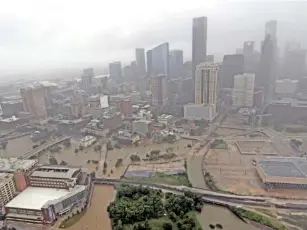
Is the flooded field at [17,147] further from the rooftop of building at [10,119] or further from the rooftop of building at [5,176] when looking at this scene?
the rooftop of building at [5,176]

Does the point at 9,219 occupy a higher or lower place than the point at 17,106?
lower

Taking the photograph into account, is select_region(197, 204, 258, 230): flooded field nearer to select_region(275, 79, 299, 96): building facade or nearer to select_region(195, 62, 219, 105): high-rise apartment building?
select_region(195, 62, 219, 105): high-rise apartment building

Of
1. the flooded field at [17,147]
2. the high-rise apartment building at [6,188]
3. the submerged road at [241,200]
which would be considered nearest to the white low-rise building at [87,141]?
the flooded field at [17,147]

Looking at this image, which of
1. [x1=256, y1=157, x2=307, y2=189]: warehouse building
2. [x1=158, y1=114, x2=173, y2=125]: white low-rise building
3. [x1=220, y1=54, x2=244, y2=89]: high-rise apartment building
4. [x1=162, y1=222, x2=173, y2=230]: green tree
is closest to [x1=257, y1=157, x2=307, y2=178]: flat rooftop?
[x1=256, y1=157, x2=307, y2=189]: warehouse building

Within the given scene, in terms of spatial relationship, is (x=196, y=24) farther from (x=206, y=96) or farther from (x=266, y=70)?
(x=206, y=96)

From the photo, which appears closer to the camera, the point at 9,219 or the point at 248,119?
the point at 9,219

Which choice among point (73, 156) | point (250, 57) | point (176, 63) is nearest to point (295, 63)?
point (250, 57)

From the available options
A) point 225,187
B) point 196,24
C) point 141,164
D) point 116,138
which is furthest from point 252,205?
point 196,24
